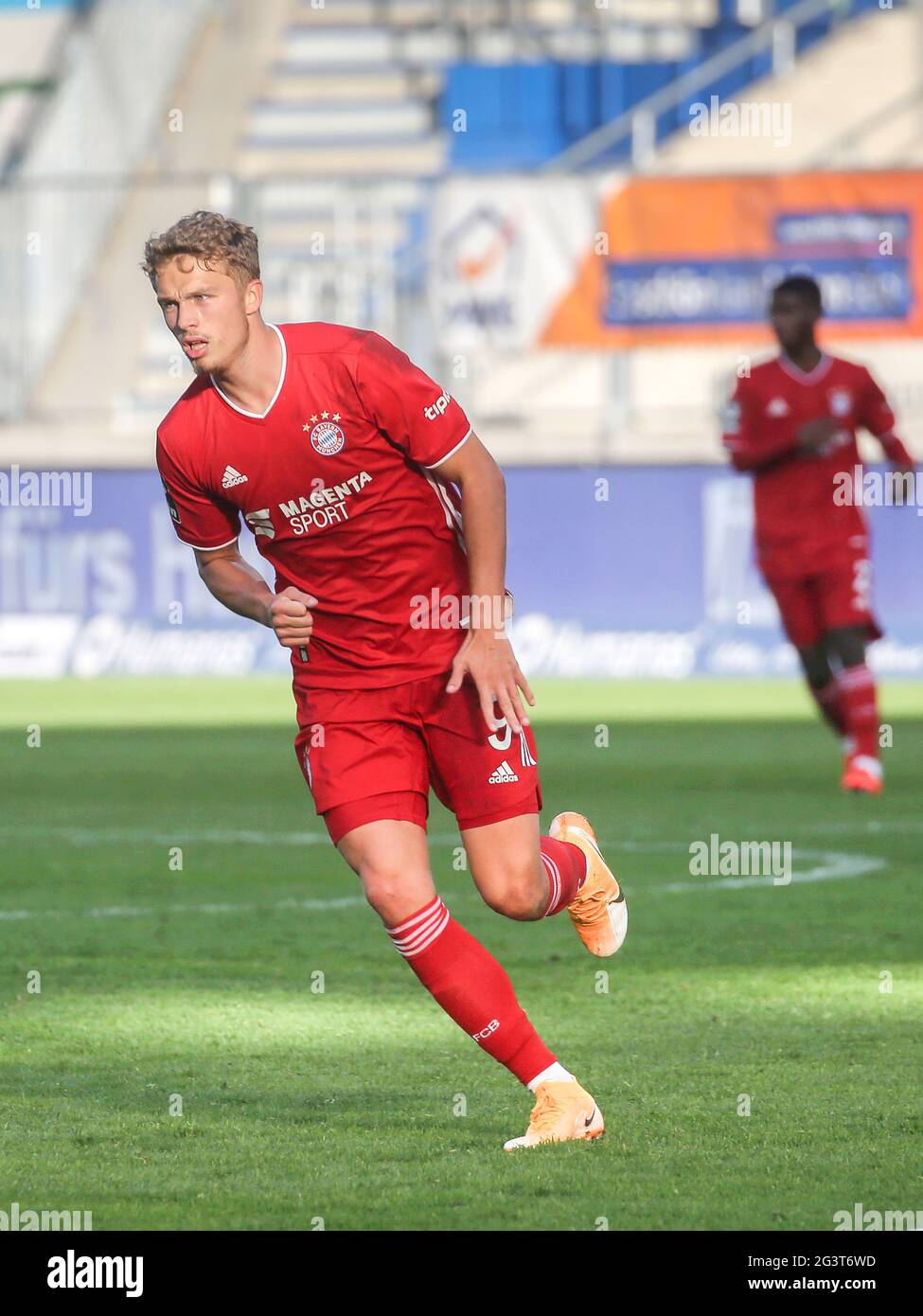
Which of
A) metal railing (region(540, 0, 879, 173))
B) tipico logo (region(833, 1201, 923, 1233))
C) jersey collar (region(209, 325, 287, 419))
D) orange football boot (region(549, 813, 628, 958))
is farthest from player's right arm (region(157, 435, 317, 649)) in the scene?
metal railing (region(540, 0, 879, 173))

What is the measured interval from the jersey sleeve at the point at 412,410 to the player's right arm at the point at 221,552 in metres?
0.39

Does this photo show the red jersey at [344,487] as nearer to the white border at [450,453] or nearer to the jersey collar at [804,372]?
the white border at [450,453]

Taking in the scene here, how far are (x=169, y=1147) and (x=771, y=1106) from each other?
4.10 feet

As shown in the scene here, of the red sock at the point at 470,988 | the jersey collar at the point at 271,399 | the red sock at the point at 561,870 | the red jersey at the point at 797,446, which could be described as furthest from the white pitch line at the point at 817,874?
the jersey collar at the point at 271,399

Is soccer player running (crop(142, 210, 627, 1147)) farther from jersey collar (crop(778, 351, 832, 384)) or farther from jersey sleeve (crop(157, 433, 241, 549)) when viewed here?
jersey collar (crop(778, 351, 832, 384))

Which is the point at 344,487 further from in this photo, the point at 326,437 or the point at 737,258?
the point at 737,258

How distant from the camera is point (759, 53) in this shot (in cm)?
2561

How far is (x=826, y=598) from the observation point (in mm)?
11742

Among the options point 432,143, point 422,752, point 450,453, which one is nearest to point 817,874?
point 422,752

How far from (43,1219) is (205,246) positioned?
1892 millimetres

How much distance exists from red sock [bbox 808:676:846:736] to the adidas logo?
269 inches

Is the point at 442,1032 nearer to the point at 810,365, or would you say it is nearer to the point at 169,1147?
the point at 169,1147

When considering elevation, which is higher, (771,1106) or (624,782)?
(624,782)
